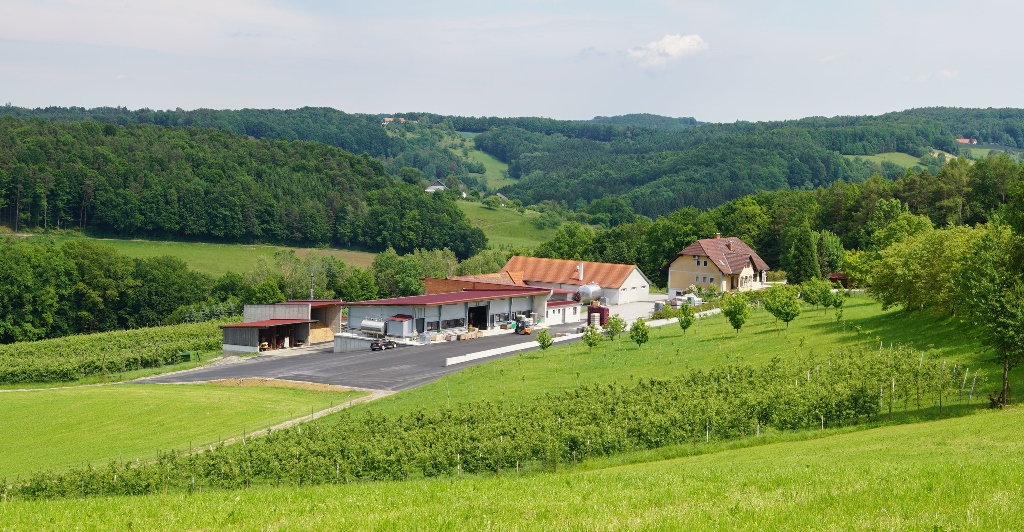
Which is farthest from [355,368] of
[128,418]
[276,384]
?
[128,418]

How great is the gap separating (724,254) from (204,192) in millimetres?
81515

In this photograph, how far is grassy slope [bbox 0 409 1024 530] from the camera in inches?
581

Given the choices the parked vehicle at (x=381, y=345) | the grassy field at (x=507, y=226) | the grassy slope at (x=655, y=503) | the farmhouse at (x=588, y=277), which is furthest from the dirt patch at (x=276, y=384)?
the grassy field at (x=507, y=226)

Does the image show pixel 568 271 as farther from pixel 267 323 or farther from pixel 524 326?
pixel 267 323

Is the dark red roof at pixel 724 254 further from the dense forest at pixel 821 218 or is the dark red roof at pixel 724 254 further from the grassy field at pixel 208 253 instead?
the grassy field at pixel 208 253

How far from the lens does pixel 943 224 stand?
84.9 metres

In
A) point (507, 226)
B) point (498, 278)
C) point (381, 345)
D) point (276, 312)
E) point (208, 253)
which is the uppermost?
point (507, 226)

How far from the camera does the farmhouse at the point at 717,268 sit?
82.5 meters

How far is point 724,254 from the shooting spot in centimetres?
8400

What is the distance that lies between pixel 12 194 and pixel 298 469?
111906mm

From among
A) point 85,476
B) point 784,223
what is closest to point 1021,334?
point 85,476

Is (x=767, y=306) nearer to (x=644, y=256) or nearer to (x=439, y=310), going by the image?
(x=439, y=310)

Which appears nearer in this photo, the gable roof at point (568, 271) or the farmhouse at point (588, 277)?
the farmhouse at point (588, 277)

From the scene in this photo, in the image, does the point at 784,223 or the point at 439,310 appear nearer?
the point at 439,310
